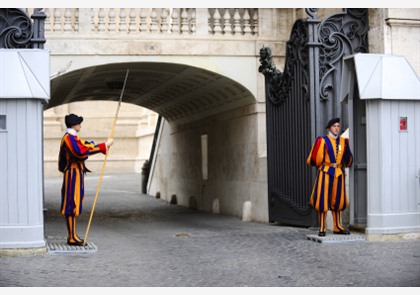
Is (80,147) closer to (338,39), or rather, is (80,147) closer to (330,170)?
(330,170)

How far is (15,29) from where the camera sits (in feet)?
42.4

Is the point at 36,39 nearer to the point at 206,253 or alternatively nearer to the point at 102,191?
the point at 206,253

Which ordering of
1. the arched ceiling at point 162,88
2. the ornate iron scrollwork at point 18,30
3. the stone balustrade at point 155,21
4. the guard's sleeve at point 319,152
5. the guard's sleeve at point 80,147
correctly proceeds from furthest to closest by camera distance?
the arched ceiling at point 162,88, the stone balustrade at point 155,21, the ornate iron scrollwork at point 18,30, the guard's sleeve at point 319,152, the guard's sleeve at point 80,147

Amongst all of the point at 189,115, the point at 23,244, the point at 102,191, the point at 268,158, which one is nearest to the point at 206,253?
the point at 23,244

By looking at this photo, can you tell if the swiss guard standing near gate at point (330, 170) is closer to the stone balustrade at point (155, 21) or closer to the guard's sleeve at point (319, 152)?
the guard's sleeve at point (319, 152)

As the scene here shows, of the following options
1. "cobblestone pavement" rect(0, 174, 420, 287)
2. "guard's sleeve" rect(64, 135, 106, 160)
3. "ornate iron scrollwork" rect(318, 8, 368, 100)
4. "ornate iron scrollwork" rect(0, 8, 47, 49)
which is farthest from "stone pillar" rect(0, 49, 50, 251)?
"ornate iron scrollwork" rect(318, 8, 368, 100)

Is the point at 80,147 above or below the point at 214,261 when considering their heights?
above

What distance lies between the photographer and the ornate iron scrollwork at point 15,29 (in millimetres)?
12938

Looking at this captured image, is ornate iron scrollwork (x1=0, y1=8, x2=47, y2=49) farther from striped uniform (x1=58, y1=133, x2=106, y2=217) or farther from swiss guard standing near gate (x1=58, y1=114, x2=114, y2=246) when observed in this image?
striped uniform (x1=58, y1=133, x2=106, y2=217)

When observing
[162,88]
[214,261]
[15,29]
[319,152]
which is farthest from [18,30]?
[162,88]

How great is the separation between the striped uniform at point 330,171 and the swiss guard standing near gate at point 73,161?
294 cm

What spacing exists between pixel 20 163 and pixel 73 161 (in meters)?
0.80

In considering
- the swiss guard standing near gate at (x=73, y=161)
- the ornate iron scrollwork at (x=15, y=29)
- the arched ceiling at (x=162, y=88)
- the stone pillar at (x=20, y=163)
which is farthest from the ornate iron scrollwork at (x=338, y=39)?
the stone pillar at (x=20, y=163)

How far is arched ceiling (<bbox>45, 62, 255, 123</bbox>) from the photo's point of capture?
54.1 ft
